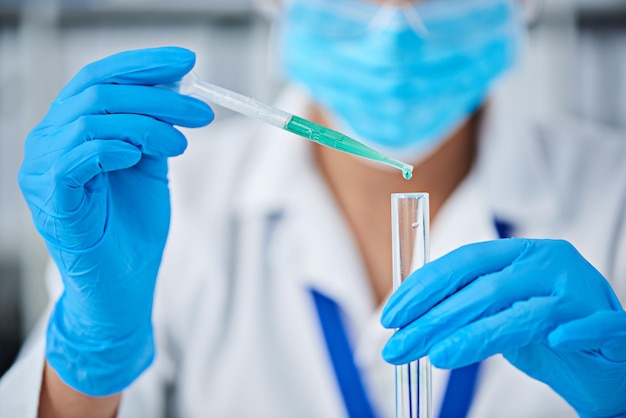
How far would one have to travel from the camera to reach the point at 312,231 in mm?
1359

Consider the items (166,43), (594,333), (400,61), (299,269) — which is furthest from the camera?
(166,43)

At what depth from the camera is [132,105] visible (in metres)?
0.82

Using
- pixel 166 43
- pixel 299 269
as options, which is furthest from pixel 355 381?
pixel 166 43

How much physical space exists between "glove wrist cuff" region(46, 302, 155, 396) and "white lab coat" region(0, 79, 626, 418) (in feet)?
0.85

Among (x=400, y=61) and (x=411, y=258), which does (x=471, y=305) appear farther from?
(x=400, y=61)

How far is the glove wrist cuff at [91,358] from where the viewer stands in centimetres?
92

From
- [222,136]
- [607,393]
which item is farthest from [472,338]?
[222,136]

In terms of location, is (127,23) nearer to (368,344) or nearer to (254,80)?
(254,80)

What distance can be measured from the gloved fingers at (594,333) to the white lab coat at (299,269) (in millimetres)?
476

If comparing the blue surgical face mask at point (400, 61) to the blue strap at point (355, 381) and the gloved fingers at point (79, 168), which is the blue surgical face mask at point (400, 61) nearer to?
the blue strap at point (355, 381)

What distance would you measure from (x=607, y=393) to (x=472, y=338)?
21 centimetres

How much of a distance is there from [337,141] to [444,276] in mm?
188

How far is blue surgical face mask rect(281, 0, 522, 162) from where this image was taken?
1241 millimetres

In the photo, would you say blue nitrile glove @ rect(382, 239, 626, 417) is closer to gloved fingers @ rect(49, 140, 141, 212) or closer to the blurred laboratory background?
gloved fingers @ rect(49, 140, 141, 212)
